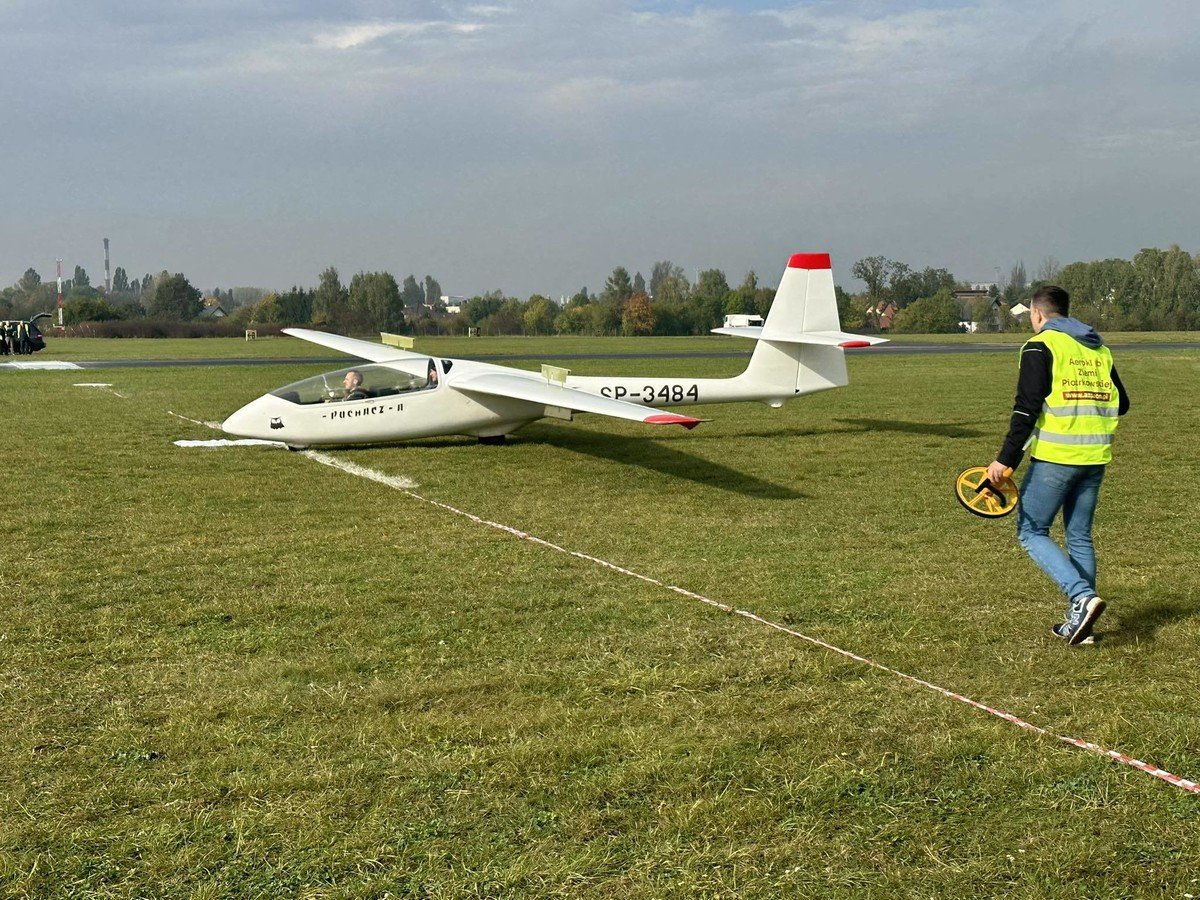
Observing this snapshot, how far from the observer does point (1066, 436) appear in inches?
254

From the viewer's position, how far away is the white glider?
15648 millimetres

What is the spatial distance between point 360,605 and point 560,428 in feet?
37.9

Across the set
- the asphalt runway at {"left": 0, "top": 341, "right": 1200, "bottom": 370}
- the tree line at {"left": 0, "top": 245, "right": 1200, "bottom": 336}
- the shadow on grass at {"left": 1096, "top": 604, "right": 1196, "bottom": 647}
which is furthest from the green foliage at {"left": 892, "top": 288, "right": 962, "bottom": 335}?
the shadow on grass at {"left": 1096, "top": 604, "right": 1196, "bottom": 647}

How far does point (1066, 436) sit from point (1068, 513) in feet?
1.95

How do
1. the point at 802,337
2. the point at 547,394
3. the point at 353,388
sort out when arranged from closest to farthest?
1. the point at 547,394
2. the point at 353,388
3. the point at 802,337

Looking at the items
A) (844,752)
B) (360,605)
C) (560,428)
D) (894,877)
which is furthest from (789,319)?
(894,877)

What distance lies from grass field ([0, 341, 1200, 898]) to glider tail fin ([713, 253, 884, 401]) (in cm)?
539

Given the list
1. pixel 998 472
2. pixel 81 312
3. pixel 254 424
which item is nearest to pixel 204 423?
pixel 254 424

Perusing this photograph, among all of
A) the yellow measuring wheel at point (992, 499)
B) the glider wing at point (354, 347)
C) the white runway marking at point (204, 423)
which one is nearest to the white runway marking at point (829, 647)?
the yellow measuring wheel at point (992, 499)

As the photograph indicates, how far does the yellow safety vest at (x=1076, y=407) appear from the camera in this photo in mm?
6473

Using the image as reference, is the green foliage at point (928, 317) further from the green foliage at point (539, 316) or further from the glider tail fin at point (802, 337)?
the glider tail fin at point (802, 337)

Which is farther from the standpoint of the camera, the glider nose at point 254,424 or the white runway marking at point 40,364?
the white runway marking at point 40,364

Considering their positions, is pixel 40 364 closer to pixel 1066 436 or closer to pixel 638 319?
pixel 1066 436

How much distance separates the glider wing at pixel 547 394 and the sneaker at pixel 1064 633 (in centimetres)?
536
